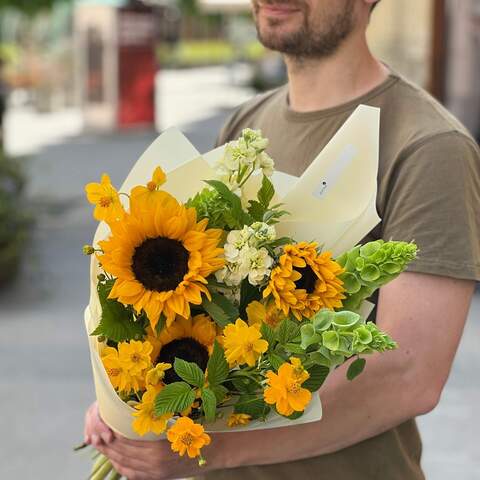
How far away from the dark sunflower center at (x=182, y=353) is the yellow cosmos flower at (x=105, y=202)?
21cm

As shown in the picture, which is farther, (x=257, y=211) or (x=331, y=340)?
(x=257, y=211)

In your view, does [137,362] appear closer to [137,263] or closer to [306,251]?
[137,263]

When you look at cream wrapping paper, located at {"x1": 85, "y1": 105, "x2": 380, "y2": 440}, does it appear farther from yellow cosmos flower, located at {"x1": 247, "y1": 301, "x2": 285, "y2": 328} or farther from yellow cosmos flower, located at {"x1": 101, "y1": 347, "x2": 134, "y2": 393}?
yellow cosmos flower, located at {"x1": 247, "y1": 301, "x2": 285, "y2": 328}

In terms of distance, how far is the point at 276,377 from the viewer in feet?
4.92

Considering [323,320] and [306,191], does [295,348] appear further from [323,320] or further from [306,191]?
[306,191]

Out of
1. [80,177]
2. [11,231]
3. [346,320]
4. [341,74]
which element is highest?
Result: [341,74]

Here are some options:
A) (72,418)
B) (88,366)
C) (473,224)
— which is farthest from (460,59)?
(473,224)

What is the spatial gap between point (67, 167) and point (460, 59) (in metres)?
8.46

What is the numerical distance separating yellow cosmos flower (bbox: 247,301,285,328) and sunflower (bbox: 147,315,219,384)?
65 millimetres

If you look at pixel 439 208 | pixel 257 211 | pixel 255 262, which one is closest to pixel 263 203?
pixel 257 211

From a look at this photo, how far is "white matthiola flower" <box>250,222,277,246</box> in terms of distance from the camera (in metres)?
1.56

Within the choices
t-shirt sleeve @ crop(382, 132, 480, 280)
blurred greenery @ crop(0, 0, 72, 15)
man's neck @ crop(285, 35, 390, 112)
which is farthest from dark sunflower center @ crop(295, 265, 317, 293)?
blurred greenery @ crop(0, 0, 72, 15)

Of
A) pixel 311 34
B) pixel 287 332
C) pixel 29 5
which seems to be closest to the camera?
pixel 287 332

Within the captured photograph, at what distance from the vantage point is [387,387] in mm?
1825
